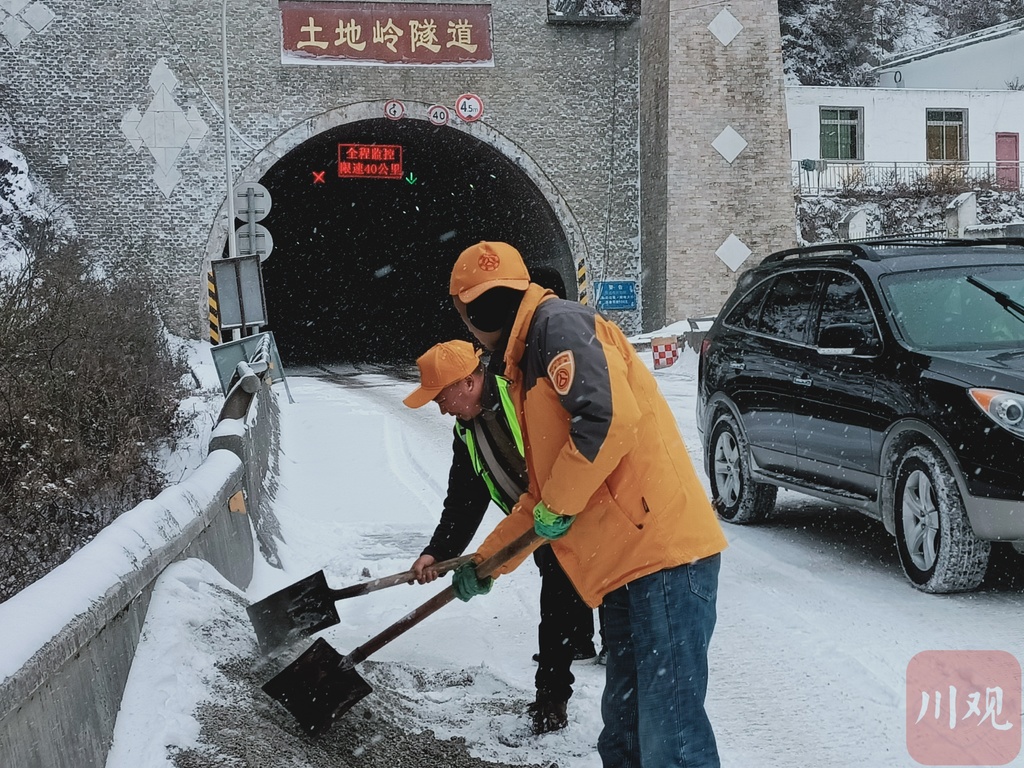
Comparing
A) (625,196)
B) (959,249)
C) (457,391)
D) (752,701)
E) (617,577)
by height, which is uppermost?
(625,196)

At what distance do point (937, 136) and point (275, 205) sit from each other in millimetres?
20460

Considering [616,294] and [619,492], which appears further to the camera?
[616,294]

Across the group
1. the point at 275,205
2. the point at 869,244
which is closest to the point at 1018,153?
the point at 275,205

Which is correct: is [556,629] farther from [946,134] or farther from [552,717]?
[946,134]

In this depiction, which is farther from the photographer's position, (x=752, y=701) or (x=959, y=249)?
(x=959, y=249)

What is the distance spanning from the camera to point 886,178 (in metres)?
31.2

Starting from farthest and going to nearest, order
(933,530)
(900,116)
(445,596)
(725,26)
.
A: (900,116) < (725,26) < (933,530) < (445,596)

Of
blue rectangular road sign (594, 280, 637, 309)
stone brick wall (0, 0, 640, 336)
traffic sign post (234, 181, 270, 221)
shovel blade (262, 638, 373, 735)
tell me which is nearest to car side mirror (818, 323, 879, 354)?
shovel blade (262, 638, 373, 735)

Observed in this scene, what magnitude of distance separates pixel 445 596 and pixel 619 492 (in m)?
1.13

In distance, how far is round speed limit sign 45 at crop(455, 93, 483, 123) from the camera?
23.2 meters

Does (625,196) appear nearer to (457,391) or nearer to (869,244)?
(869,244)

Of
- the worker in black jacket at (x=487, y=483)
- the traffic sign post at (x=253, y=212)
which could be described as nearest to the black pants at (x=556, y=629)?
the worker in black jacket at (x=487, y=483)

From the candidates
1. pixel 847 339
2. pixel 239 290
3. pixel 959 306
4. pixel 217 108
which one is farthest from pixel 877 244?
pixel 217 108

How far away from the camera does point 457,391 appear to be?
12.4 feet
